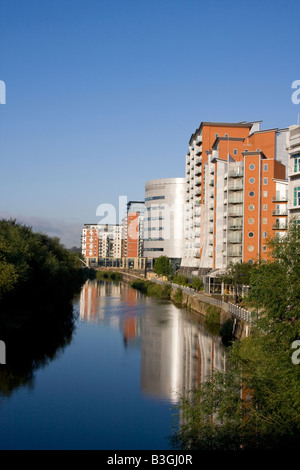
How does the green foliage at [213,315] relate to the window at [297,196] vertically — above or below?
below

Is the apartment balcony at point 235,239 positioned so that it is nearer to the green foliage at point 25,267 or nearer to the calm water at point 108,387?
the calm water at point 108,387

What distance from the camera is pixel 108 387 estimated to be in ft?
81.9

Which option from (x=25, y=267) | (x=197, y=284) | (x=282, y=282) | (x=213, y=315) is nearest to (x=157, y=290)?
(x=197, y=284)

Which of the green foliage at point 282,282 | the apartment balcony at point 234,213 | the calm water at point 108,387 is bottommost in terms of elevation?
the calm water at point 108,387

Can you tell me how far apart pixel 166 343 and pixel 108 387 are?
12.2 metres

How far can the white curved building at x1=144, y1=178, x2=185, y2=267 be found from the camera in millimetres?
107812

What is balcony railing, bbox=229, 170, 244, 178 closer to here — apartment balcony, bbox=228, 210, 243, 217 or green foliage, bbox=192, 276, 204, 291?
apartment balcony, bbox=228, 210, 243, 217

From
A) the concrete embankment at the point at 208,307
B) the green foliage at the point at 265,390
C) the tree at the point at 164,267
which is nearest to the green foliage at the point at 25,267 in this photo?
the concrete embankment at the point at 208,307

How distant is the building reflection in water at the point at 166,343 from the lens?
2642 cm

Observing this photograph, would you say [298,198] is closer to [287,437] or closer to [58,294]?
[287,437]

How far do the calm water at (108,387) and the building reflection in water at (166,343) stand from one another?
6cm

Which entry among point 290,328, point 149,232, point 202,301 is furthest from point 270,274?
point 149,232

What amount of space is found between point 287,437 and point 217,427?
1.85 meters
